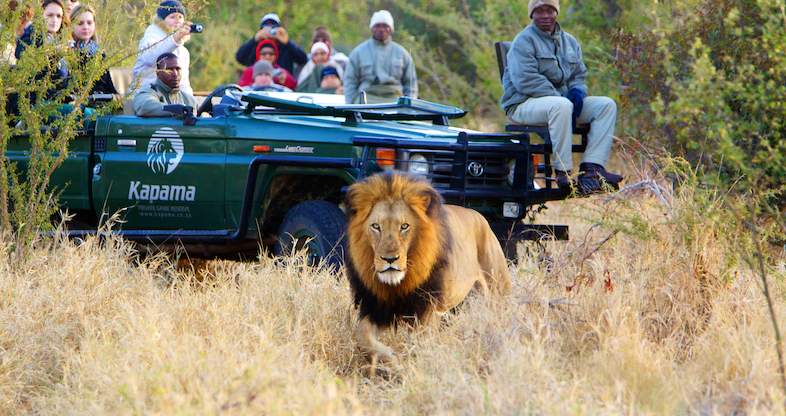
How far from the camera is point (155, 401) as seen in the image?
4.71 meters

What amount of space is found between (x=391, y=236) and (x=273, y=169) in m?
2.45

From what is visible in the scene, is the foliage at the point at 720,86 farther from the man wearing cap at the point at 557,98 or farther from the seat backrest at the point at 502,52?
the seat backrest at the point at 502,52

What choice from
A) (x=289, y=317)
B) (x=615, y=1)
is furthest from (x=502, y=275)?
(x=615, y=1)

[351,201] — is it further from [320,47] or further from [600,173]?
[320,47]

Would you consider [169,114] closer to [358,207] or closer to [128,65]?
[128,65]

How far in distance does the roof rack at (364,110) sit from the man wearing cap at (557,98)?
45 cm

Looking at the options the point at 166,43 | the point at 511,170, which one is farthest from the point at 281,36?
the point at 511,170

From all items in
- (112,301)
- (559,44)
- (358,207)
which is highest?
(559,44)

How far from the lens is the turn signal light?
747 cm

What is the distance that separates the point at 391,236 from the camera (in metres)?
5.74

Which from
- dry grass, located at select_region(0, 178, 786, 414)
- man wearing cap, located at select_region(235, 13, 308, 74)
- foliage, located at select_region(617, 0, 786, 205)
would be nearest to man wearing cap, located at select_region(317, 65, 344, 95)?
man wearing cap, located at select_region(235, 13, 308, 74)

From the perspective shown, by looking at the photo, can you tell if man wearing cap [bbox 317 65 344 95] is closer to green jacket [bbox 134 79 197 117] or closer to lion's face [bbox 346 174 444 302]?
green jacket [bbox 134 79 197 117]

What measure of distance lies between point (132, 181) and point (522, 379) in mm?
4267

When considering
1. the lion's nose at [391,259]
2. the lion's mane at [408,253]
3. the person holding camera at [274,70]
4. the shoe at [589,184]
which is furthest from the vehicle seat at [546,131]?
the person holding camera at [274,70]
